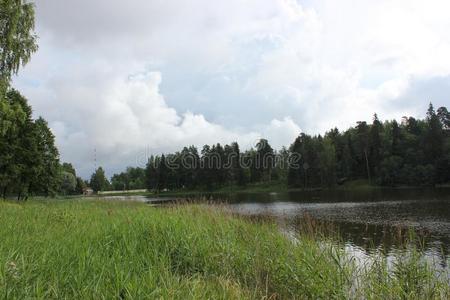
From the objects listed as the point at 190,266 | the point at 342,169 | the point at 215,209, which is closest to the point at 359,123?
the point at 342,169

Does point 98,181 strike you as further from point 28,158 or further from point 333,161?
point 28,158

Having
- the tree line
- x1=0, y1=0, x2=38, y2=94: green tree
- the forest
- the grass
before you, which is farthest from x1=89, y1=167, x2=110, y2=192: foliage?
the grass

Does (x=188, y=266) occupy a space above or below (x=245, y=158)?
below

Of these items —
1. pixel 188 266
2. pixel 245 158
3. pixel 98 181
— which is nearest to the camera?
pixel 188 266

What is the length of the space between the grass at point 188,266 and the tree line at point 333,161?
279 feet

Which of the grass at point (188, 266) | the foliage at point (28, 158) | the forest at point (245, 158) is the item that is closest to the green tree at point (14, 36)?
the forest at point (245, 158)

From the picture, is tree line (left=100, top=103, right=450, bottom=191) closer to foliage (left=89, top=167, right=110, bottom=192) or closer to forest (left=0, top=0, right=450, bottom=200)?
forest (left=0, top=0, right=450, bottom=200)

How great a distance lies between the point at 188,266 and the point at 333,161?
99095 millimetres

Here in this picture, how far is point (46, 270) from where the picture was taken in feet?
18.7

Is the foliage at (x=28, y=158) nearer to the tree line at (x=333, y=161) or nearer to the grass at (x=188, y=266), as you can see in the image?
the grass at (x=188, y=266)

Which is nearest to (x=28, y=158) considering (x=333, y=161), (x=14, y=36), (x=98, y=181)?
(x=14, y=36)

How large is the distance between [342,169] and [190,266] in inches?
4064

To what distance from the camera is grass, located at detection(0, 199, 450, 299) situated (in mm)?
5301

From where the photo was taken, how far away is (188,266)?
8.81 metres
